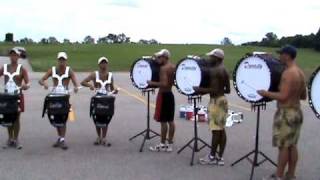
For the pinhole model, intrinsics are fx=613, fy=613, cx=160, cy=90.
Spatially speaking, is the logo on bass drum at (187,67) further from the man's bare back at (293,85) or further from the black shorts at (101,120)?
A: the man's bare back at (293,85)

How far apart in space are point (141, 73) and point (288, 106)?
434 centimetres

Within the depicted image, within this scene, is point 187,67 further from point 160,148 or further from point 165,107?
point 160,148

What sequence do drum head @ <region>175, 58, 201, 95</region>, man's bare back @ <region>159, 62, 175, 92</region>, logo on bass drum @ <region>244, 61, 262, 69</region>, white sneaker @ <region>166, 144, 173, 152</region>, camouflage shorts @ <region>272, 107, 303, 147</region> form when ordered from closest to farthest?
camouflage shorts @ <region>272, 107, 303, 147</region>
logo on bass drum @ <region>244, 61, 262, 69</region>
drum head @ <region>175, 58, 201, 95</region>
man's bare back @ <region>159, 62, 175, 92</region>
white sneaker @ <region>166, 144, 173, 152</region>

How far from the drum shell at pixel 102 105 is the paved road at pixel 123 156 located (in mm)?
716

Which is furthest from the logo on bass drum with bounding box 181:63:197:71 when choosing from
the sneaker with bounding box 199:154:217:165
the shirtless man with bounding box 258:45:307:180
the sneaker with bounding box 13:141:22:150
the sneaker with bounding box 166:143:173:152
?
the sneaker with bounding box 13:141:22:150

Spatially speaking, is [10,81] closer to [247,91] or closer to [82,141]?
[82,141]

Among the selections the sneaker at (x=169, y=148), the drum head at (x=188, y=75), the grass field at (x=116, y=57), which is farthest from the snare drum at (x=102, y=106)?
the grass field at (x=116, y=57)

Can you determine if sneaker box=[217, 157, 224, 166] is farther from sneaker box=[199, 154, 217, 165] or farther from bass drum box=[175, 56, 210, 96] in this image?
bass drum box=[175, 56, 210, 96]

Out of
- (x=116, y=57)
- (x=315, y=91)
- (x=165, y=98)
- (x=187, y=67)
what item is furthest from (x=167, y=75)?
(x=116, y=57)

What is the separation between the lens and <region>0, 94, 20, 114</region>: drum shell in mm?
11648

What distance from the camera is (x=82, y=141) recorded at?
12953 millimetres

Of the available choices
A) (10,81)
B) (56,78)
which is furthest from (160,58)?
(10,81)

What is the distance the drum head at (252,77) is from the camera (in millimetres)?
9344

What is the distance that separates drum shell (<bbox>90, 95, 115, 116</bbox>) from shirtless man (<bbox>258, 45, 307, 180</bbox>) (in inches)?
161
